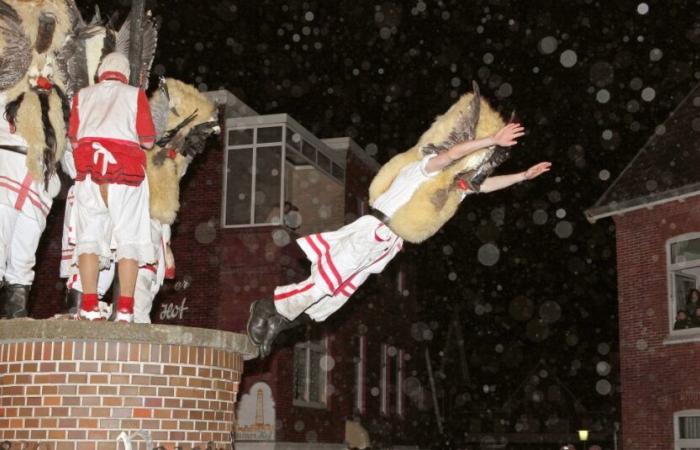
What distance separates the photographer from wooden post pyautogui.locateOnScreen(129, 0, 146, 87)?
6.71m

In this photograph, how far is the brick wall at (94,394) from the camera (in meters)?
5.43

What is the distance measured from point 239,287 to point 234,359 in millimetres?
13456

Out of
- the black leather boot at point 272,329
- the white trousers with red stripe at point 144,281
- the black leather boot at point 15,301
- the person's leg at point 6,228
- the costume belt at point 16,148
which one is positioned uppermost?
the costume belt at point 16,148

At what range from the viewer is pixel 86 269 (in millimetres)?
5965

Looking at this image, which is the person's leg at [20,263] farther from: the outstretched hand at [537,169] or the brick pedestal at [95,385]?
the outstretched hand at [537,169]

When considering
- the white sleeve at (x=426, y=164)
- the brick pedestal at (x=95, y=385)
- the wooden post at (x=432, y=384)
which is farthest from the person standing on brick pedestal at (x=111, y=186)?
the wooden post at (x=432, y=384)

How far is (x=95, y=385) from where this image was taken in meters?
5.47

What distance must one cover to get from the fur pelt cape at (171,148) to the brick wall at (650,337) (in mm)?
12163

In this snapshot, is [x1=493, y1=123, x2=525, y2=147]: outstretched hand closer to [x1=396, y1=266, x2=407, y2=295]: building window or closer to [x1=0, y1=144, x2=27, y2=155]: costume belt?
[x1=0, y1=144, x2=27, y2=155]: costume belt

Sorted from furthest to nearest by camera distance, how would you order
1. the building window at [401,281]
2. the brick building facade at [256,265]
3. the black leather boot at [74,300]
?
the building window at [401,281] → the brick building facade at [256,265] → the black leather boot at [74,300]

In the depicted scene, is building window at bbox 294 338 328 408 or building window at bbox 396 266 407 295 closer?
building window at bbox 294 338 328 408

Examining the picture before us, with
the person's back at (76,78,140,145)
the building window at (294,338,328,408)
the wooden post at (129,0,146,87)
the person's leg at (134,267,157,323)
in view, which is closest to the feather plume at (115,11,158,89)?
the wooden post at (129,0,146,87)

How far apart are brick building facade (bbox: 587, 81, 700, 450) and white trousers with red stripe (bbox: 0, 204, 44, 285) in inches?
526

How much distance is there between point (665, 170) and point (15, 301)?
47.5 feet
